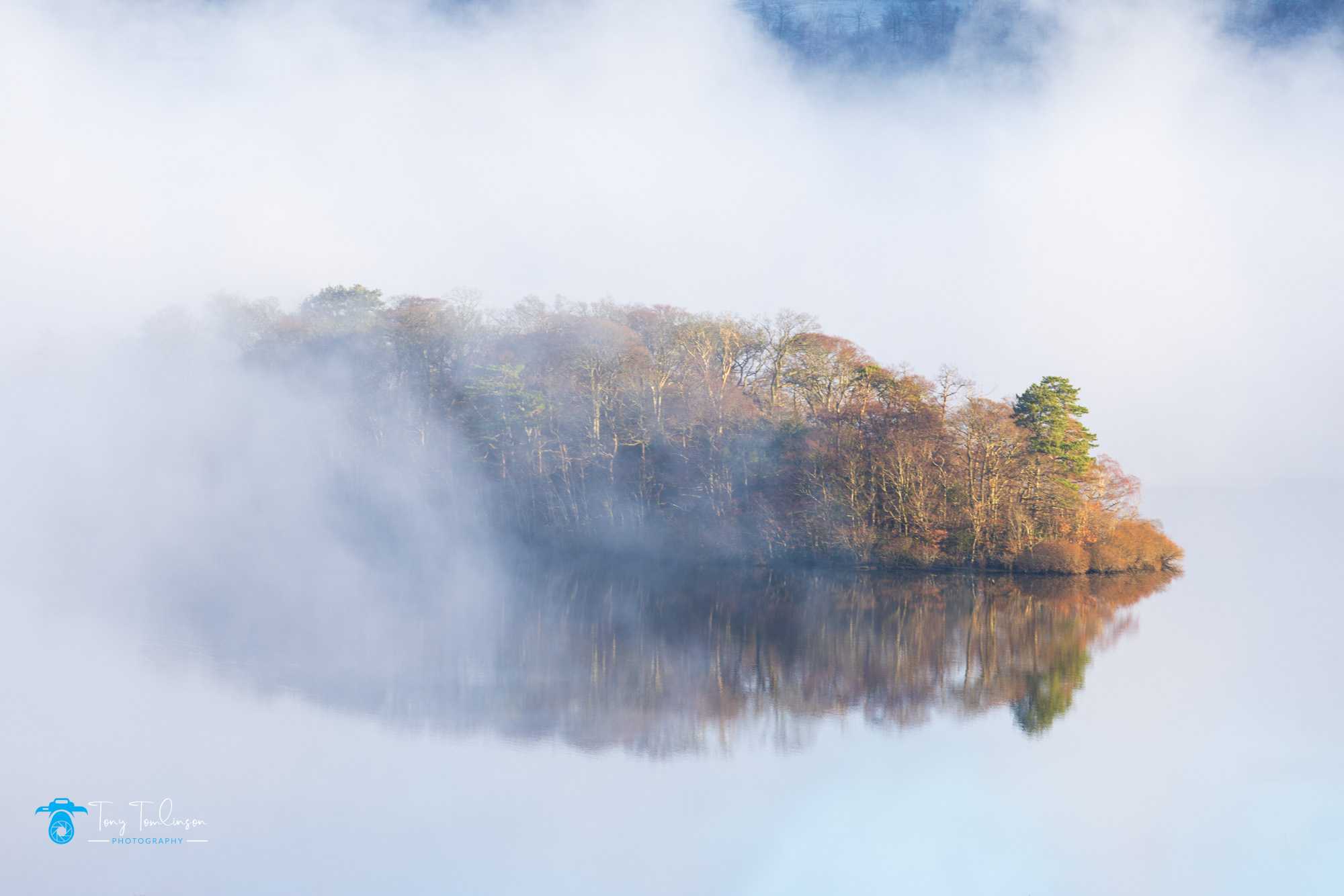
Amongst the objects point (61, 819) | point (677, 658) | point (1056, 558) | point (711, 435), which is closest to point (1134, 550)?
point (1056, 558)

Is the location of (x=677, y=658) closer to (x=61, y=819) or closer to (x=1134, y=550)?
(x=61, y=819)

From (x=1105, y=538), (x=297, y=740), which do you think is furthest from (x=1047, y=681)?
(x=1105, y=538)

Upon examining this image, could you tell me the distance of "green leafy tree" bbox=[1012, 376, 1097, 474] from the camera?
112ft

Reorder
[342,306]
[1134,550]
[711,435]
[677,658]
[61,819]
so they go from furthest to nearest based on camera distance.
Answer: [342,306]
[711,435]
[1134,550]
[677,658]
[61,819]

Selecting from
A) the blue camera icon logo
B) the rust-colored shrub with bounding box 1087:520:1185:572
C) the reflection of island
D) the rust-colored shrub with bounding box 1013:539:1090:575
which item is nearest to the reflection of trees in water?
the reflection of island

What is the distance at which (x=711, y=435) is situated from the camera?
40500 mm

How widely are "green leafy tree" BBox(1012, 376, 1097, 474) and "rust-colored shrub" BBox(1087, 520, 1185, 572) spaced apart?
10.9 ft

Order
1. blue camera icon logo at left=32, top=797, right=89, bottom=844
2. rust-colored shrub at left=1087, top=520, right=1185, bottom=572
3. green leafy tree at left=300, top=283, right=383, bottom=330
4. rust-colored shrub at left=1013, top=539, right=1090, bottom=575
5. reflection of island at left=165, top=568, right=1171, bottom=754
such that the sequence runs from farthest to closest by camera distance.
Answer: green leafy tree at left=300, top=283, right=383, bottom=330
rust-colored shrub at left=1087, top=520, right=1185, bottom=572
rust-colored shrub at left=1013, top=539, right=1090, bottom=575
reflection of island at left=165, top=568, right=1171, bottom=754
blue camera icon logo at left=32, top=797, right=89, bottom=844

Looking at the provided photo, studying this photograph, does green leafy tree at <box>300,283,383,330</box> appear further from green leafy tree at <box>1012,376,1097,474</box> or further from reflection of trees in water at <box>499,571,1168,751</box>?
green leafy tree at <box>1012,376,1097,474</box>

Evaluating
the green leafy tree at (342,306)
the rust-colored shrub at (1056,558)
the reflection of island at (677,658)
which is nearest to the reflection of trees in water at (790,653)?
the reflection of island at (677,658)

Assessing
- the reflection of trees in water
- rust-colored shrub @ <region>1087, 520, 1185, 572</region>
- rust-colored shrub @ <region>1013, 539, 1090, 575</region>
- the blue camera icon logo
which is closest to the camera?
the blue camera icon logo

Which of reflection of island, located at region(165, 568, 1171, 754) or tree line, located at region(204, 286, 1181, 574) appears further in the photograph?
tree line, located at region(204, 286, 1181, 574)

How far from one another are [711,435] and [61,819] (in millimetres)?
32027

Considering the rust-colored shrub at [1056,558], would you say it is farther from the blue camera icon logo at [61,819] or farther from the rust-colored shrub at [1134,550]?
the blue camera icon logo at [61,819]
